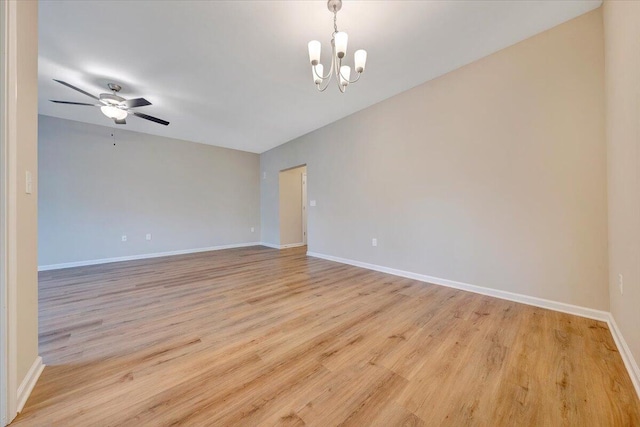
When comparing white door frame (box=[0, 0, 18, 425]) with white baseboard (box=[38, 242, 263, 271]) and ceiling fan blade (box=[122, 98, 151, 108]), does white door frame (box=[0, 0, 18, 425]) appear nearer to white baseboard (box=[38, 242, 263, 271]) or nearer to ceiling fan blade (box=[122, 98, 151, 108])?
ceiling fan blade (box=[122, 98, 151, 108])

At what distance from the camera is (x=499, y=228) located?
2471mm

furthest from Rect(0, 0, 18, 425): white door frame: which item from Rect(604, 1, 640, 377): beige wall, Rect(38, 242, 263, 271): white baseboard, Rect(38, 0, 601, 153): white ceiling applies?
Rect(38, 242, 263, 271): white baseboard

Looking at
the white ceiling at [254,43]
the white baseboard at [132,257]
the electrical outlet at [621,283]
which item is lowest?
the white baseboard at [132,257]

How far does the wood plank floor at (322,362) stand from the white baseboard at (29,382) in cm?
5

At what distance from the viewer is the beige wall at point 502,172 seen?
6.63 ft

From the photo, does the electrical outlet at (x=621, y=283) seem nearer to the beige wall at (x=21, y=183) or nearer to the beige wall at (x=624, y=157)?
the beige wall at (x=624, y=157)

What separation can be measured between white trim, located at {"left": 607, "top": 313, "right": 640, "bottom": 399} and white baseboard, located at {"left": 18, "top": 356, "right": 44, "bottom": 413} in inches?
122

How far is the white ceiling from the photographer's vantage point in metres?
1.88

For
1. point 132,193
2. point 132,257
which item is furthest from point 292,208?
point 132,257

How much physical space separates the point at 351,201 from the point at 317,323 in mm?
2456

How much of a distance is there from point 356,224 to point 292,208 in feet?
8.50

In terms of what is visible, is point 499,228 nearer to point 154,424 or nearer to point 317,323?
point 317,323
